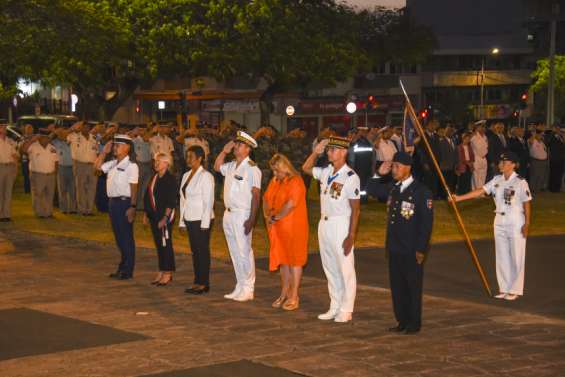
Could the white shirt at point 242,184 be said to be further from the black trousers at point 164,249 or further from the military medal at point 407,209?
the military medal at point 407,209

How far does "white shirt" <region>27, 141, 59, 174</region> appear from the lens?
22.2 meters

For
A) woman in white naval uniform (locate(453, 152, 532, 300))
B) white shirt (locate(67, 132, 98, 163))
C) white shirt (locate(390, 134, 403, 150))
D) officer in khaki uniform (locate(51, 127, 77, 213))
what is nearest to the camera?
woman in white naval uniform (locate(453, 152, 532, 300))

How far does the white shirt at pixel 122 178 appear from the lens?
1423cm

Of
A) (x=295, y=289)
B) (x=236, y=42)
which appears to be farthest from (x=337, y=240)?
(x=236, y=42)

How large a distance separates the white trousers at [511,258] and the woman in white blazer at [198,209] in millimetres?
3310

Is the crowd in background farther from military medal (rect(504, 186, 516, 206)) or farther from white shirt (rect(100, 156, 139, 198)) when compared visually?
military medal (rect(504, 186, 516, 206))

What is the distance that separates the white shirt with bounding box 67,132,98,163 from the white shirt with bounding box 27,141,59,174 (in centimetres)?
51

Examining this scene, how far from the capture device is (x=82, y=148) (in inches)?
890

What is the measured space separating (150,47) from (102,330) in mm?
33133

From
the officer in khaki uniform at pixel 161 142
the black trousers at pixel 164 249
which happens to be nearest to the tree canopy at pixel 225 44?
the officer in khaki uniform at pixel 161 142

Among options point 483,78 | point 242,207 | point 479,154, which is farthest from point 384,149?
point 483,78

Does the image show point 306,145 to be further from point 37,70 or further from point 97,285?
point 97,285

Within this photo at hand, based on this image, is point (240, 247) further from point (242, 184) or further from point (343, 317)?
point (343, 317)

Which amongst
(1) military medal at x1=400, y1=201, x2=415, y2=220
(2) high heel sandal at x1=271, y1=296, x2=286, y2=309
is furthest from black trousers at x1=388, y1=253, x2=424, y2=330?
(2) high heel sandal at x1=271, y1=296, x2=286, y2=309
